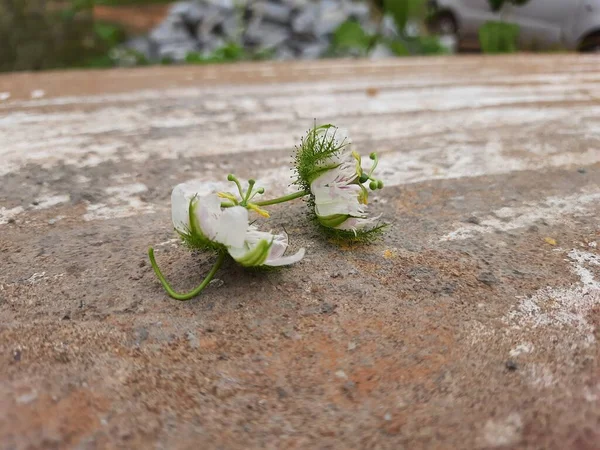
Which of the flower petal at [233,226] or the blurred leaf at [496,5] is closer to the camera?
the flower petal at [233,226]

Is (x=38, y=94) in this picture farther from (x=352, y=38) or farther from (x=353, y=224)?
(x=352, y=38)

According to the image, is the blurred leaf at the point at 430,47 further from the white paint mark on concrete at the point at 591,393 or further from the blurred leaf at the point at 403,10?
the white paint mark on concrete at the point at 591,393

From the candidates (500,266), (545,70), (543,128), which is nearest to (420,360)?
(500,266)

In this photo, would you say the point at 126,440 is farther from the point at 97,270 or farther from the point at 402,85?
the point at 402,85

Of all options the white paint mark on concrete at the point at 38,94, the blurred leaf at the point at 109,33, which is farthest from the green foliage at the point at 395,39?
the white paint mark on concrete at the point at 38,94

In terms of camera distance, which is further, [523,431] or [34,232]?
[34,232]

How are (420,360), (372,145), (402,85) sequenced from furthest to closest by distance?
(402,85), (372,145), (420,360)

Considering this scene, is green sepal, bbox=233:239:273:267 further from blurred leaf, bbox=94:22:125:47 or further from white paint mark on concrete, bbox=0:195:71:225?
blurred leaf, bbox=94:22:125:47
